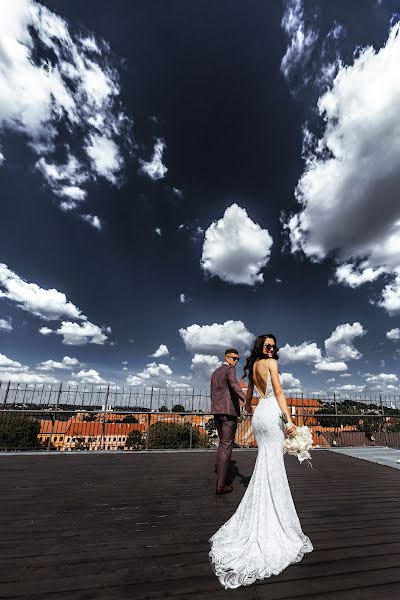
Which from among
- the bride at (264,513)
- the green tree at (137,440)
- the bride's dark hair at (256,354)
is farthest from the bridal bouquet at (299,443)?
the green tree at (137,440)

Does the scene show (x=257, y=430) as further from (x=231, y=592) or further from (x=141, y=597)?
(x=141, y=597)

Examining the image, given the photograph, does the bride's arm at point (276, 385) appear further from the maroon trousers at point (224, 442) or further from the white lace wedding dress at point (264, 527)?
the maroon trousers at point (224, 442)

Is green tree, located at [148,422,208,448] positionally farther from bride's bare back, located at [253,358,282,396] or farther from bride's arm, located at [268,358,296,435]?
bride's arm, located at [268,358,296,435]

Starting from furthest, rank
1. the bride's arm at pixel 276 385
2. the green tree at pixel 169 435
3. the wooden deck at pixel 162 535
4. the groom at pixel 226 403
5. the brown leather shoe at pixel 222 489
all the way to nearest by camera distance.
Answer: the green tree at pixel 169 435, the groom at pixel 226 403, the brown leather shoe at pixel 222 489, the bride's arm at pixel 276 385, the wooden deck at pixel 162 535

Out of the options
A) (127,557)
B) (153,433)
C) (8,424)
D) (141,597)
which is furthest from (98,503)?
(8,424)

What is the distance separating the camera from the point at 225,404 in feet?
16.5

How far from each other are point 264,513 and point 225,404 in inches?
83.2

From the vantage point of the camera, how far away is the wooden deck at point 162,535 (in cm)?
220

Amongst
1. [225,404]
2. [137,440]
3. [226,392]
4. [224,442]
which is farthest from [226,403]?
[137,440]

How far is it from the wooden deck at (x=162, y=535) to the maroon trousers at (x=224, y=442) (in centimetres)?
33

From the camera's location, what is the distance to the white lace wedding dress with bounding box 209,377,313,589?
8.02ft

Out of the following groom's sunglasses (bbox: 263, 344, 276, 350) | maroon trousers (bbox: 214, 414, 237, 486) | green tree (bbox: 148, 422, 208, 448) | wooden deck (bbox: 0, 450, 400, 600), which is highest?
groom's sunglasses (bbox: 263, 344, 276, 350)

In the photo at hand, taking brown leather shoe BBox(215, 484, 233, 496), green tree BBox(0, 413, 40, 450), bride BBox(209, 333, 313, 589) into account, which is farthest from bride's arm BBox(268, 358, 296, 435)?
green tree BBox(0, 413, 40, 450)

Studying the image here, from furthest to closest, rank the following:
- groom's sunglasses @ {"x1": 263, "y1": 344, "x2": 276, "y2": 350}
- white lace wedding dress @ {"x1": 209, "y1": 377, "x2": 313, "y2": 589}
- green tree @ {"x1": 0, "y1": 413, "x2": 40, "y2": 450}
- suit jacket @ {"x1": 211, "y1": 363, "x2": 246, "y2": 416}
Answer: green tree @ {"x1": 0, "y1": 413, "x2": 40, "y2": 450}
suit jacket @ {"x1": 211, "y1": 363, "x2": 246, "y2": 416}
groom's sunglasses @ {"x1": 263, "y1": 344, "x2": 276, "y2": 350}
white lace wedding dress @ {"x1": 209, "y1": 377, "x2": 313, "y2": 589}
